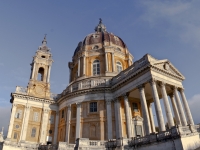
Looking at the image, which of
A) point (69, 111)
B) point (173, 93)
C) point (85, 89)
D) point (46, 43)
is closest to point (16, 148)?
point (69, 111)

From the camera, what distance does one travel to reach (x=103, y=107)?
26.4 meters

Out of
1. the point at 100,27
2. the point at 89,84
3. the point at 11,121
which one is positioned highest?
the point at 100,27

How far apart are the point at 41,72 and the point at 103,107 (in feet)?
56.7

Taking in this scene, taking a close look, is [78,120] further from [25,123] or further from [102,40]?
[102,40]

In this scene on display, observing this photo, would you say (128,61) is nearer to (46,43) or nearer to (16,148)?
(46,43)

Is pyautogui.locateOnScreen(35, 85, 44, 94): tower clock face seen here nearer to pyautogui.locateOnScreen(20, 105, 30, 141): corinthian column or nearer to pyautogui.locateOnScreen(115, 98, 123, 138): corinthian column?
pyautogui.locateOnScreen(20, 105, 30, 141): corinthian column

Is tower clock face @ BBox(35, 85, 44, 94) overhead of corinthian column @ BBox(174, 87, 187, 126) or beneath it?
overhead

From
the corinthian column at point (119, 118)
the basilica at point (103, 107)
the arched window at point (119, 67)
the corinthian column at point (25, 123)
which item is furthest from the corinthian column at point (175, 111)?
the corinthian column at point (25, 123)

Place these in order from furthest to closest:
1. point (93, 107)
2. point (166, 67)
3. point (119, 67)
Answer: point (119, 67) < point (93, 107) < point (166, 67)

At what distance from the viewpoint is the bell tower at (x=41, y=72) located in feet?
106

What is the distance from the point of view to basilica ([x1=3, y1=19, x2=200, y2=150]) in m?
19.2

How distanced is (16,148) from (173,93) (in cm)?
2139

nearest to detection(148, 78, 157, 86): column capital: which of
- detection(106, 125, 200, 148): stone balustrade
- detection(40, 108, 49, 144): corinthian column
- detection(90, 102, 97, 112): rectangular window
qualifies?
detection(106, 125, 200, 148): stone balustrade

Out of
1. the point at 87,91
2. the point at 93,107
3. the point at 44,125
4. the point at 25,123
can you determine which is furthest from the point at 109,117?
the point at 25,123
